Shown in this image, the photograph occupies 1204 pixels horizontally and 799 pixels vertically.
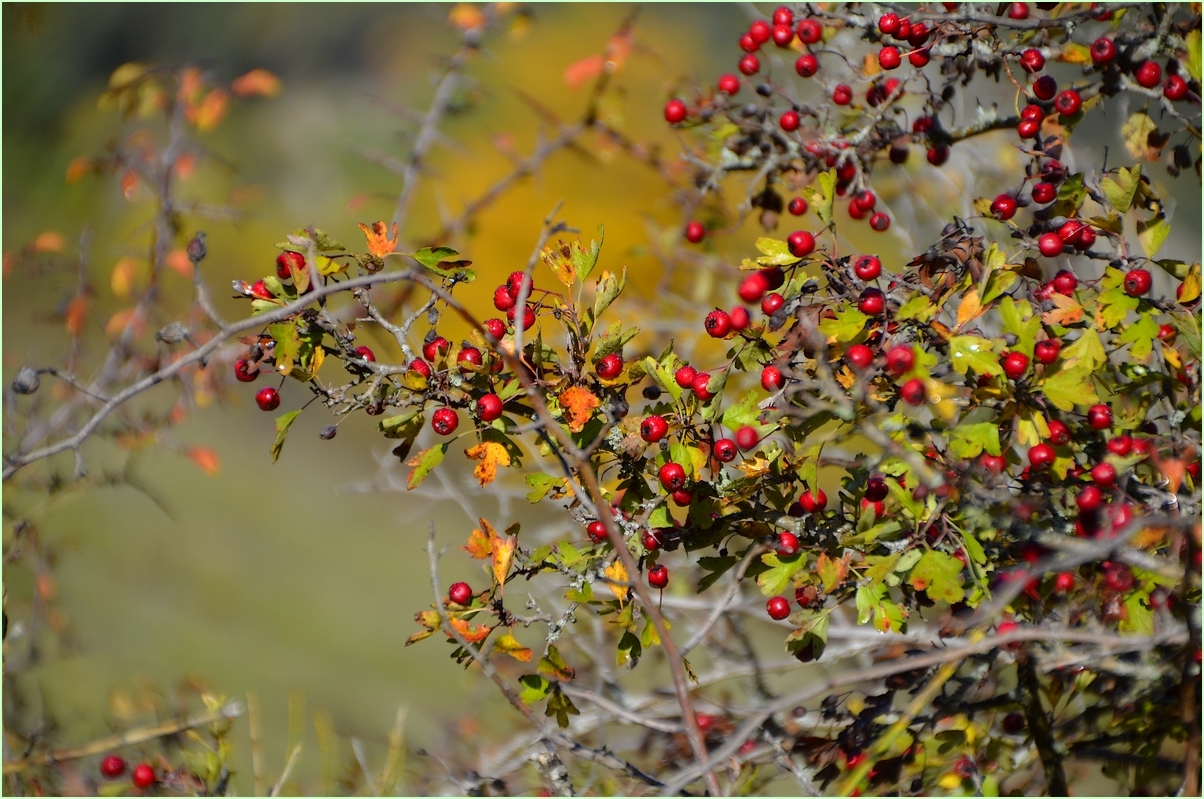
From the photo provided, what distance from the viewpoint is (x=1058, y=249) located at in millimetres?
1325

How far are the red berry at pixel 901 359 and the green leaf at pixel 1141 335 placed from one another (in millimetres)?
371

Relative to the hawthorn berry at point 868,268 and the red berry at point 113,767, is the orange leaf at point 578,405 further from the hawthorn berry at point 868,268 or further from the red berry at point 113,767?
the red berry at point 113,767

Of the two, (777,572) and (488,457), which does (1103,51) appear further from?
(488,457)

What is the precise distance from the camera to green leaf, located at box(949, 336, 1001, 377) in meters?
1.11

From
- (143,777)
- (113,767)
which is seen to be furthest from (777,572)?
(113,767)

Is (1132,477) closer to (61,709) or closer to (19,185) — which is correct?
(61,709)

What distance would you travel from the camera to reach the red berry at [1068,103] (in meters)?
1.46

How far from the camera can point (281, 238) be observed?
4.60 metres

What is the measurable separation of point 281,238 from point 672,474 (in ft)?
13.2

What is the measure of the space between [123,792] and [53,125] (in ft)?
15.6

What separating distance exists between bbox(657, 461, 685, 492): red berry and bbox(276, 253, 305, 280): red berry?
59 centimetres

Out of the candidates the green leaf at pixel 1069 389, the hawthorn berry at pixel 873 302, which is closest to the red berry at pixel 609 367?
the hawthorn berry at pixel 873 302

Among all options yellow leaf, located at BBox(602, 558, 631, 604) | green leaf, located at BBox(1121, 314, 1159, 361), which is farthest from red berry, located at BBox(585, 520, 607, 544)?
green leaf, located at BBox(1121, 314, 1159, 361)

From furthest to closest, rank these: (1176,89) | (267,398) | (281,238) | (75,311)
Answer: (281,238)
(75,311)
(1176,89)
(267,398)
